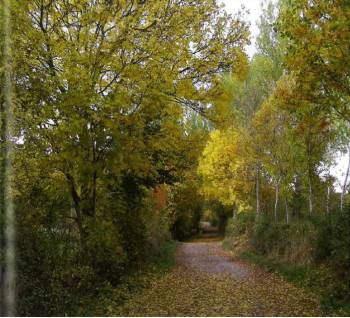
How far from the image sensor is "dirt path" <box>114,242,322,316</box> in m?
9.43

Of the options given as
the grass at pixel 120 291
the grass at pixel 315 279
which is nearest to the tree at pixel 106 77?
the grass at pixel 120 291

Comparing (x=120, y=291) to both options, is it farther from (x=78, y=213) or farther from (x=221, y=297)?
(x=221, y=297)

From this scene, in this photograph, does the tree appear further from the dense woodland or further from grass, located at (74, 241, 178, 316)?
grass, located at (74, 241, 178, 316)

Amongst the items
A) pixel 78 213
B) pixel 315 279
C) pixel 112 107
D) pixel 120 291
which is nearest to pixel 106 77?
pixel 112 107

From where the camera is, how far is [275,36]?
30.4 meters

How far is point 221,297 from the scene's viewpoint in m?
11.0

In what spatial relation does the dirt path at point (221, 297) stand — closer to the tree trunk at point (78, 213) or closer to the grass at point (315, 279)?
the grass at point (315, 279)

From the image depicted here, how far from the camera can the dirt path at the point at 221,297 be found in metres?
9.43

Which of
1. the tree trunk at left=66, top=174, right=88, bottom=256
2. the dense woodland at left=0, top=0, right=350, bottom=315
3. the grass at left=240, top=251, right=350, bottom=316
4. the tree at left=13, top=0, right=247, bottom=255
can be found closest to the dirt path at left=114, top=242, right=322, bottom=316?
the grass at left=240, top=251, right=350, bottom=316

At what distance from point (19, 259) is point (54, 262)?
1457 mm

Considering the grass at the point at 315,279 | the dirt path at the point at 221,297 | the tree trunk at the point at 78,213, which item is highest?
the tree trunk at the point at 78,213

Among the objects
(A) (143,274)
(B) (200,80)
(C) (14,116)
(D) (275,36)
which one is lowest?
(A) (143,274)

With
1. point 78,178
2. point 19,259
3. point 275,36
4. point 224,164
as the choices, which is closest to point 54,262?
point 19,259

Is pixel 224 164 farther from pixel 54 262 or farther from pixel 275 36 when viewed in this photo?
pixel 54 262
